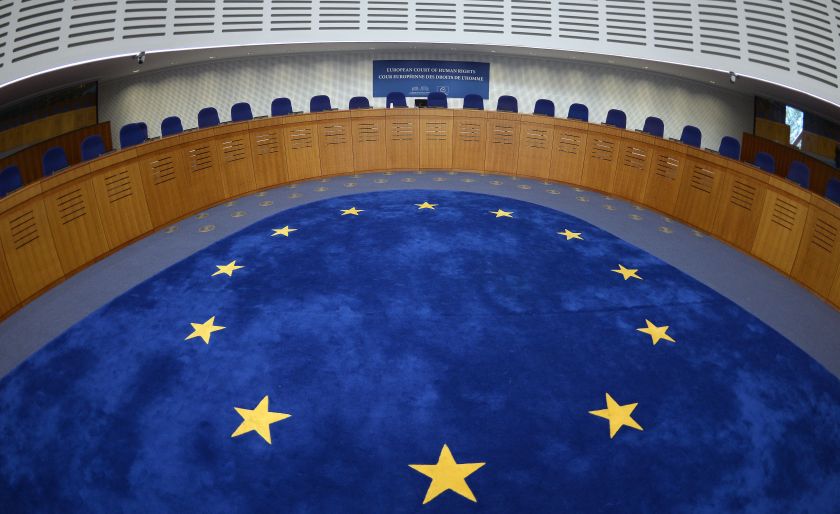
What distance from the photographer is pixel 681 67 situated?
9125 mm

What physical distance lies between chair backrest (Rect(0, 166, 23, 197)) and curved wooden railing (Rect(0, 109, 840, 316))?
1.40 ft

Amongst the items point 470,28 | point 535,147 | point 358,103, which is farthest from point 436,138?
point 470,28

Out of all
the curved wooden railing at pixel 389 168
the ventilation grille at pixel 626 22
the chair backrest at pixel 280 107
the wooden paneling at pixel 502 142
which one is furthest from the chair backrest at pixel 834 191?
the chair backrest at pixel 280 107

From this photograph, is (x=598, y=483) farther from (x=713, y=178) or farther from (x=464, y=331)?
(x=713, y=178)

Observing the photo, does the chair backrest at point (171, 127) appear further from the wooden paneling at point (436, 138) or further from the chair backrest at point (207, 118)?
the wooden paneling at point (436, 138)

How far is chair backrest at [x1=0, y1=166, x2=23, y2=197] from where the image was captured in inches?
238

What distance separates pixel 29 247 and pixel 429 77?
8377mm

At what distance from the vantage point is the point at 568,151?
9695 mm

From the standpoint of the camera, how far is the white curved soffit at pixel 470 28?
23.7 ft

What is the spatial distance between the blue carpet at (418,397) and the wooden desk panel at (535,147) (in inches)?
135

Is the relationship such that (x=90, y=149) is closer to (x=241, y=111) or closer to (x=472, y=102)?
(x=241, y=111)

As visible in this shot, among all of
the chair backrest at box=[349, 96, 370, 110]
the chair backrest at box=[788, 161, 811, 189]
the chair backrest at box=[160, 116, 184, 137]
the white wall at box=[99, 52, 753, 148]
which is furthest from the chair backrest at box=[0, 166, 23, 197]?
the chair backrest at box=[788, 161, 811, 189]

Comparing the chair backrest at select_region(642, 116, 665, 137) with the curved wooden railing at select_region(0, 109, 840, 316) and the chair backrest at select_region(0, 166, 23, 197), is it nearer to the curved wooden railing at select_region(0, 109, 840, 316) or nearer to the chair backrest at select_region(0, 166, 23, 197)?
the curved wooden railing at select_region(0, 109, 840, 316)

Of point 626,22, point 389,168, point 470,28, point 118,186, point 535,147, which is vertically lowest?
point 389,168
